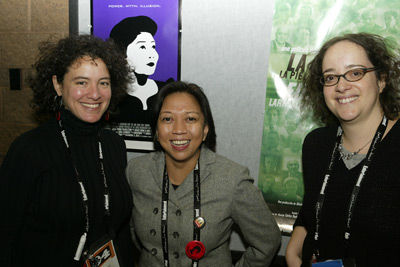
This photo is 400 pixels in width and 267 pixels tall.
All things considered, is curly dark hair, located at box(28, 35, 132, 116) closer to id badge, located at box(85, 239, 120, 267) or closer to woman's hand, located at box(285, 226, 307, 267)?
id badge, located at box(85, 239, 120, 267)

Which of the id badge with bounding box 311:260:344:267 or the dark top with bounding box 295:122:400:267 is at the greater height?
the dark top with bounding box 295:122:400:267

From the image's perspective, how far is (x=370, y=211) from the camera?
156 cm

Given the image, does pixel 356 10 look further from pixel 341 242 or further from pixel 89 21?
pixel 89 21

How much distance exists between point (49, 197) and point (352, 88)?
1.65 meters

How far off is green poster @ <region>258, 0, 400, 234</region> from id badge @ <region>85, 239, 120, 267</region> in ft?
3.94

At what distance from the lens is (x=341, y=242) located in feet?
5.46

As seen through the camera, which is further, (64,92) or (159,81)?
(159,81)

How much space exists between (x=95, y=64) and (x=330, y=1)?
1.62 m

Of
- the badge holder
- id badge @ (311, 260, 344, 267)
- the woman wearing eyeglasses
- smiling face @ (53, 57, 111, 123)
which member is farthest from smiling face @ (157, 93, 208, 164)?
id badge @ (311, 260, 344, 267)

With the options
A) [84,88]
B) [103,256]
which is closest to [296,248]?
[103,256]

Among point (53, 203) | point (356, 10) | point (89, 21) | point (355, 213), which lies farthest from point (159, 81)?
point (355, 213)

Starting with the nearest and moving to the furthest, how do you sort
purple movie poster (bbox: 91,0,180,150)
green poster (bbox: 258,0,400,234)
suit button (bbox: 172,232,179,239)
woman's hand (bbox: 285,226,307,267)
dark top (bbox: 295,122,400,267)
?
dark top (bbox: 295,122,400,267) → suit button (bbox: 172,232,179,239) → woman's hand (bbox: 285,226,307,267) → green poster (bbox: 258,0,400,234) → purple movie poster (bbox: 91,0,180,150)

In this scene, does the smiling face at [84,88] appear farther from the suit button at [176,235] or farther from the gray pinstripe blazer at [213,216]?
the suit button at [176,235]

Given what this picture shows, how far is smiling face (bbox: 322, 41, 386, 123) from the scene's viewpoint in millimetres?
1588
